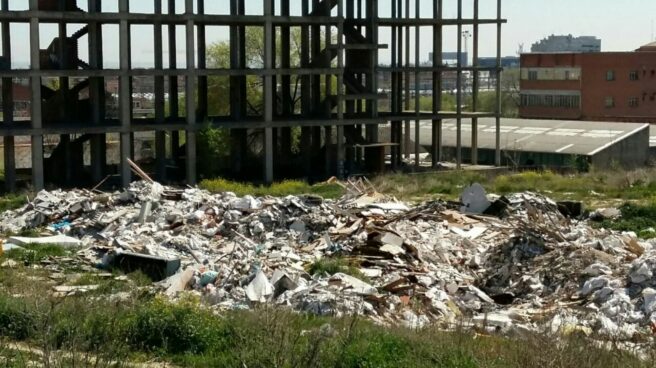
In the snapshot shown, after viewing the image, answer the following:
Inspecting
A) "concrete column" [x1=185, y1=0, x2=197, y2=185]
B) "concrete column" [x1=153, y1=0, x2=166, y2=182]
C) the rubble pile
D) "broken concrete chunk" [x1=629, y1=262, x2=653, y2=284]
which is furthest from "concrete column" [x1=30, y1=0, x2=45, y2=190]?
"broken concrete chunk" [x1=629, y1=262, x2=653, y2=284]

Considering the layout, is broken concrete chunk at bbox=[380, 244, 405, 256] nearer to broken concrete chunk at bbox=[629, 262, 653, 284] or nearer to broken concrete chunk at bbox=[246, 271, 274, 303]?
broken concrete chunk at bbox=[246, 271, 274, 303]

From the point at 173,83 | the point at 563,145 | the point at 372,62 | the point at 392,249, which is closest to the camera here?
the point at 392,249

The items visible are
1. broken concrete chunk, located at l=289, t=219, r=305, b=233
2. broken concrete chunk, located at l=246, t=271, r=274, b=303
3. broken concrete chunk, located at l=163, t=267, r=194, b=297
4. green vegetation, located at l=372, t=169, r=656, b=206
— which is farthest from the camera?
green vegetation, located at l=372, t=169, r=656, b=206

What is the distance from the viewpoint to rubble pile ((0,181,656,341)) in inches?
631

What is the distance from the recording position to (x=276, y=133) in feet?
144

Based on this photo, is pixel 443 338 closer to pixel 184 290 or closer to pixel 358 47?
pixel 184 290

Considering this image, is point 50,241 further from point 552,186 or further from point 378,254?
point 552,186

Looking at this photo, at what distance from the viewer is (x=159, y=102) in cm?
3931

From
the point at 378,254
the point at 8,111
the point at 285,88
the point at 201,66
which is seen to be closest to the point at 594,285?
the point at 378,254

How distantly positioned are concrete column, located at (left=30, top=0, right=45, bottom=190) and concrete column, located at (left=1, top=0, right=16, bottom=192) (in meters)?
0.71

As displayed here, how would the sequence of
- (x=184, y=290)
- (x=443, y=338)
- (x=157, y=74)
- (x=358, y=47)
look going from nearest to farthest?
1. (x=443, y=338)
2. (x=184, y=290)
3. (x=157, y=74)
4. (x=358, y=47)

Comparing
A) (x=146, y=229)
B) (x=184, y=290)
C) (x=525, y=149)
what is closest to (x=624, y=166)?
(x=525, y=149)

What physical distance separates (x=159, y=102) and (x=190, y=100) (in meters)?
1.23

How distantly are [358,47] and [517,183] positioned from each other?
33.5ft
